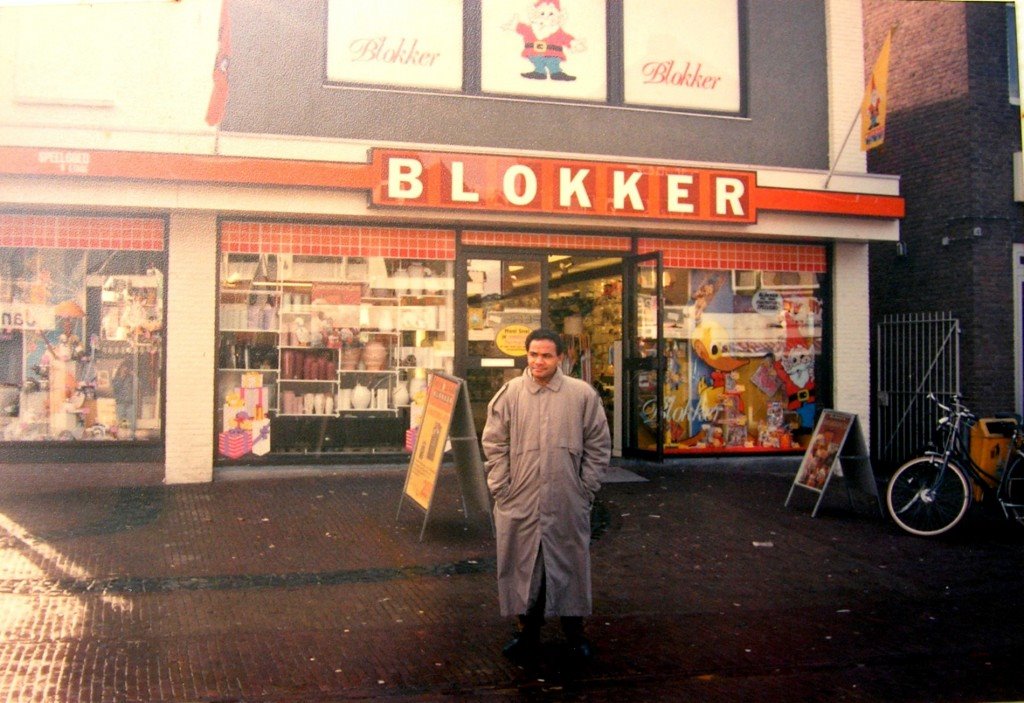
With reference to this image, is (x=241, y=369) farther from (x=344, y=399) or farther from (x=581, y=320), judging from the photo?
(x=581, y=320)

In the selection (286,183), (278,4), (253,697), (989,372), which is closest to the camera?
(253,697)

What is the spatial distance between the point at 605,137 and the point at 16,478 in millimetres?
7335

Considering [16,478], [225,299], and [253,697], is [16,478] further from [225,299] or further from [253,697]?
[253,697]

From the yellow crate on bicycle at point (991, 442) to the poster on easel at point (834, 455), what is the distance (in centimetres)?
98

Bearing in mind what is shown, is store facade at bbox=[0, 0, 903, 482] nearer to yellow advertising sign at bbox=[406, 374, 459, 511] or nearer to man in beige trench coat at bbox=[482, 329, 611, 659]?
yellow advertising sign at bbox=[406, 374, 459, 511]

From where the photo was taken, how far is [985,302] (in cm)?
1306

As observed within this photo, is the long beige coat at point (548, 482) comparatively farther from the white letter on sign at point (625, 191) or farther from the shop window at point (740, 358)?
the shop window at point (740, 358)

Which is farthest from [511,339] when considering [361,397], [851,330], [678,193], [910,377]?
[910,377]

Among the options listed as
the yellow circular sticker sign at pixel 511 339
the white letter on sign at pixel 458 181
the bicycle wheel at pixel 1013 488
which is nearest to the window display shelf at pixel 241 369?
the yellow circular sticker sign at pixel 511 339

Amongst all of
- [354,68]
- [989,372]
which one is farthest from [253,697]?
[989,372]

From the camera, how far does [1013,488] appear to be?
349 inches

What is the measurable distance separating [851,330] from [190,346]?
25.7 feet

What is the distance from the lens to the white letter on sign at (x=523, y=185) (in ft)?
35.1

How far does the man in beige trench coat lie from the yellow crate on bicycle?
16.9 ft
